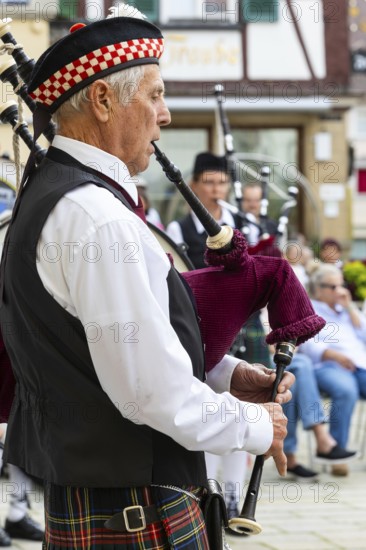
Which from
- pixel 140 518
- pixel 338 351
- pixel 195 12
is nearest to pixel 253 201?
pixel 338 351

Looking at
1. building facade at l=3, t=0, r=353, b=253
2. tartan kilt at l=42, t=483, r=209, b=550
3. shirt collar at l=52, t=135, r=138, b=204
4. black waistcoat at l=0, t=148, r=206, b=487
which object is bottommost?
building facade at l=3, t=0, r=353, b=253

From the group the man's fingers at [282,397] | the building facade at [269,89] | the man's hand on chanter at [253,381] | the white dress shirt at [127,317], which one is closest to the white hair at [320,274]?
the man's hand on chanter at [253,381]

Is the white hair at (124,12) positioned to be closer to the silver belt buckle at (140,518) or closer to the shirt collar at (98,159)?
the shirt collar at (98,159)

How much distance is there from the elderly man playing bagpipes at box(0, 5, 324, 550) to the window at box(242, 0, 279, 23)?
14.8 m

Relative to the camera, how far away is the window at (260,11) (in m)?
16.5

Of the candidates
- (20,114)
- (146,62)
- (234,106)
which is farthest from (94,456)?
(234,106)

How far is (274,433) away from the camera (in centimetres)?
203

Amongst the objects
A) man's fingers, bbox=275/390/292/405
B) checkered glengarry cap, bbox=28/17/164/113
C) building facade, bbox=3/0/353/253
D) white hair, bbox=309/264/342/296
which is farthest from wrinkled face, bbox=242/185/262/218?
building facade, bbox=3/0/353/253

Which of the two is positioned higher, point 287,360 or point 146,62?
point 146,62

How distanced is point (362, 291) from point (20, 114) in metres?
8.33

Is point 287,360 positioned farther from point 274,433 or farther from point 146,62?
point 146,62

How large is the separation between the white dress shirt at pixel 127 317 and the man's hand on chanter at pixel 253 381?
36cm

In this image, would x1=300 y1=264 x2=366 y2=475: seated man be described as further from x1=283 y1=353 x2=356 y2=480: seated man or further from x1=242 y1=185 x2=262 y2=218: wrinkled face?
x1=242 y1=185 x2=262 y2=218: wrinkled face

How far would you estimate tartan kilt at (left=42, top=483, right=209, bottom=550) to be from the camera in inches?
78.7
